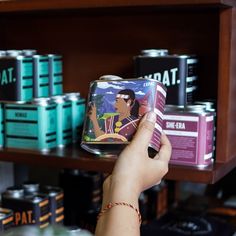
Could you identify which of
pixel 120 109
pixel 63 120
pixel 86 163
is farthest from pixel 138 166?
pixel 63 120

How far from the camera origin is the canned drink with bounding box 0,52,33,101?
111 cm

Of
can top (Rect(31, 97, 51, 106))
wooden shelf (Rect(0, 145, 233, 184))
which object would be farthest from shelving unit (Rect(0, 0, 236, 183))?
can top (Rect(31, 97, 51, 106))

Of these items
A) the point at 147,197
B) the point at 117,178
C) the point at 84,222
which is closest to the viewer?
the point at 117,178

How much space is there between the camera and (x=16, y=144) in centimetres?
113

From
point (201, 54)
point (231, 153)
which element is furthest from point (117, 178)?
point (201, 54)

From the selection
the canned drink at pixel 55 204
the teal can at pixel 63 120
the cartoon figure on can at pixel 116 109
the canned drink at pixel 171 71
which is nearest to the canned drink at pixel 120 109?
the cartoon figure on can at pixel 116 109

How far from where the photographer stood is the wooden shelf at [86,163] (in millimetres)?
925

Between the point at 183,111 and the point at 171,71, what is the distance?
93mm

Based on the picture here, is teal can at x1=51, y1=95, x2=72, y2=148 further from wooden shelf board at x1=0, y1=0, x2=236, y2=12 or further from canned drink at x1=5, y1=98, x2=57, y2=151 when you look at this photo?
wooden shelf board at x1=0, y1=0, x2=236, y2=12

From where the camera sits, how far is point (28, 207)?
→ 3.77 feet

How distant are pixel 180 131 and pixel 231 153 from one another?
0.13m

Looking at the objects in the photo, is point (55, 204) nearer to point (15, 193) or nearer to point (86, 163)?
point (15, 193)

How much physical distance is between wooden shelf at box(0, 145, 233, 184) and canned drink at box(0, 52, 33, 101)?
0.13 m

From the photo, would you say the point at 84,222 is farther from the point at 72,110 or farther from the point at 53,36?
the point at 53,36
